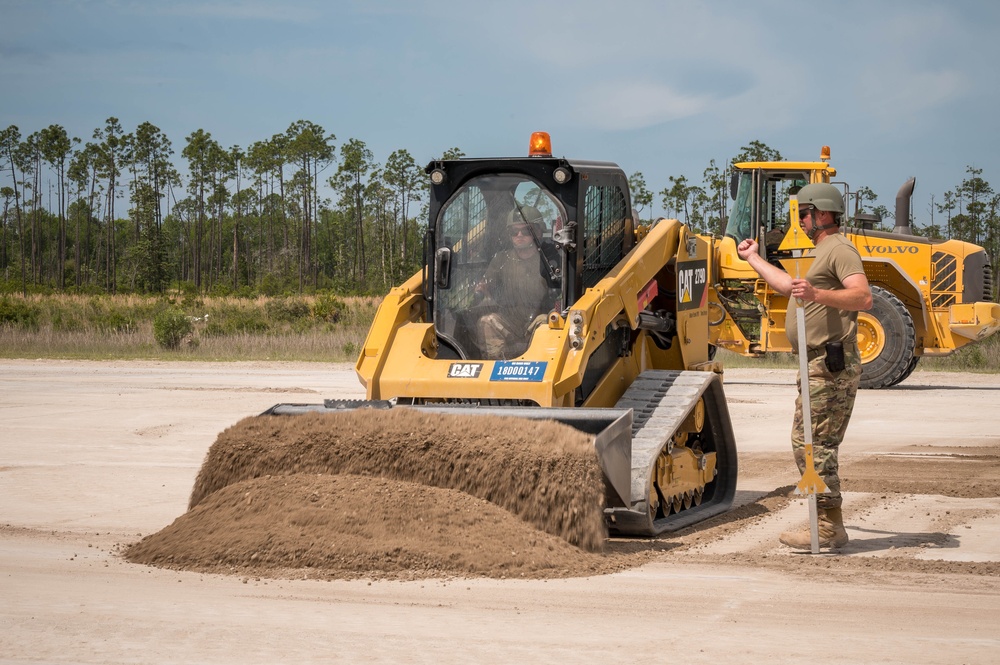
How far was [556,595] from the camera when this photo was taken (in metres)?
5.86

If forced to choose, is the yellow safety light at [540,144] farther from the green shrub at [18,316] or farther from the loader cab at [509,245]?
the green shrub at [18,316]

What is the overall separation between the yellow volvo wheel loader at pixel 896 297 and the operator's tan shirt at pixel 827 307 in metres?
11.5

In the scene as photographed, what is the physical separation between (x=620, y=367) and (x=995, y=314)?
1279 cm

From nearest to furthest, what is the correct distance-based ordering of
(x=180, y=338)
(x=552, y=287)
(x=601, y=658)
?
(x=601, y=658), (x=552, y=287), (x=180, y=338)

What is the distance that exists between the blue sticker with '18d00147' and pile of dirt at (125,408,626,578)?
0.76m

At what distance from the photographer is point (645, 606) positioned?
561 centimetres

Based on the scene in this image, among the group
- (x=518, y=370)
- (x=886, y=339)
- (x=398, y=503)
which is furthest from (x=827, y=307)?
(x=886, y=339)

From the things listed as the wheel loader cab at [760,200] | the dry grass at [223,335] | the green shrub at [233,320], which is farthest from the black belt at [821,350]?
the green shrub at [233,320]

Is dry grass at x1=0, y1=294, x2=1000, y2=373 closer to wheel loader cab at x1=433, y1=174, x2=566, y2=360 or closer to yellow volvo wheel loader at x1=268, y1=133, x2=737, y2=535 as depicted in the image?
yellow volvo wheel loader at x1=268, y1=133, x2=737, y2=535

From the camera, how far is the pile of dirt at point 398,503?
6.36 m

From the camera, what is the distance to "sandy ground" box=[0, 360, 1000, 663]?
4805 mm

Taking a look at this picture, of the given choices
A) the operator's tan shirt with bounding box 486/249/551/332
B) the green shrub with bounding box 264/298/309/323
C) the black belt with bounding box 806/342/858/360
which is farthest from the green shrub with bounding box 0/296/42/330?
the black belt with bounding box 806/342/858/360

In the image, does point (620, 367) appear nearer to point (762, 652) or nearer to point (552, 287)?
point (552, 287)

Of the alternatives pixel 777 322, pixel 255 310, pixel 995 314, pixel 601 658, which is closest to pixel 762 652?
pixel 601 658
